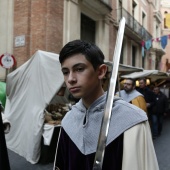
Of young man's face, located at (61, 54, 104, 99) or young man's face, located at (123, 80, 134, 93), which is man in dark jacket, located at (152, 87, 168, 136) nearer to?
young man's face, located at (123, 80, 134, 93)

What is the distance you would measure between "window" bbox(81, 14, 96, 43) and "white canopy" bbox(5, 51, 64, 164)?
757 cm

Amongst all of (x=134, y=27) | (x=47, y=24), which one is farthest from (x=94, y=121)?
(x=134, y=27)

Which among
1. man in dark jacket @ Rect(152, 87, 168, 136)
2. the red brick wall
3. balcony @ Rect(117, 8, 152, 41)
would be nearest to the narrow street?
man in dark jacket @ Rect(152, 87, 168, 136)

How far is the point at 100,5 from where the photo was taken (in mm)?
13820

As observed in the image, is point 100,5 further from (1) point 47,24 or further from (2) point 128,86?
(2) point 128,86

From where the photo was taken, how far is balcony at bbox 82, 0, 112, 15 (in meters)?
13.3

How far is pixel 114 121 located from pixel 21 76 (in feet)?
19.1

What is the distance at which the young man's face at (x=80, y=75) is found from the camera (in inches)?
51.7

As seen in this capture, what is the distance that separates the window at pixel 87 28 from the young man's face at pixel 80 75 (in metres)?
12.6

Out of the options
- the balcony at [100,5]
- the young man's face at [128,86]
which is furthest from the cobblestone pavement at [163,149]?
the balcony at [100,5]

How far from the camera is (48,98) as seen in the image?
596 centimetres

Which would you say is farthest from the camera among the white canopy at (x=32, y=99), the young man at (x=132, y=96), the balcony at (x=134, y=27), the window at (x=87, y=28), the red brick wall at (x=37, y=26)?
the balcony at (x=134, y=27)

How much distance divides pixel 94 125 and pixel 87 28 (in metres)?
13.6

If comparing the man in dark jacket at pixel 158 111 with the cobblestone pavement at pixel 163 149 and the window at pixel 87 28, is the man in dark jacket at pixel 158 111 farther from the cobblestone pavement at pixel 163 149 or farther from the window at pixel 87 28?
the window at pixel 87 28
